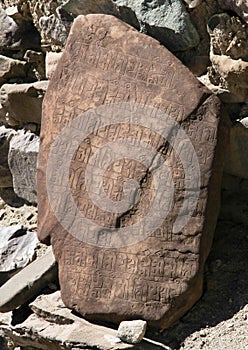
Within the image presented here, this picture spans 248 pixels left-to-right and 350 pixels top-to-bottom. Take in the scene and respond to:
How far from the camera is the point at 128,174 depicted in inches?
135

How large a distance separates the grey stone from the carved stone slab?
412 mm

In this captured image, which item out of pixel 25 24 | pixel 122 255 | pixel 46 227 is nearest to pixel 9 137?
pixel 25 24

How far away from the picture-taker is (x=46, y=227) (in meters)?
3.55

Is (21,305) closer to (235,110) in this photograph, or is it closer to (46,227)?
(46,227)

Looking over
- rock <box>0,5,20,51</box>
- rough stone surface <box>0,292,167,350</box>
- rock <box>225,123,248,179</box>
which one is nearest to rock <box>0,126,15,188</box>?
rock <box>0,5,20,51</box>

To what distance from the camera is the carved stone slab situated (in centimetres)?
333

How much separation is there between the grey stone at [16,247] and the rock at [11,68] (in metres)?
0.72

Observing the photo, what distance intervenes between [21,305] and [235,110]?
1.17 meters

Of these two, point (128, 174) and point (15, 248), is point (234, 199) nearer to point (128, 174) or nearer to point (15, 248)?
point (128, 174)

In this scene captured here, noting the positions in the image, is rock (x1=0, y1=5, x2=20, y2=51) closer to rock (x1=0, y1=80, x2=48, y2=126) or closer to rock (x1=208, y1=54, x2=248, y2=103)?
rock (x1=0, y1=80, x2=48, y2=126)

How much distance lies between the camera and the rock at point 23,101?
13.3 feet

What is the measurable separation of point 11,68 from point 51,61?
1.12 ft

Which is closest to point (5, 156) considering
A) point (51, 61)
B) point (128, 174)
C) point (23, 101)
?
point (23, 101)

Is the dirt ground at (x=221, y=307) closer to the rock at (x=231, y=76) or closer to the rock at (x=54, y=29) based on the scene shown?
the rock at (x=231, y=76)
